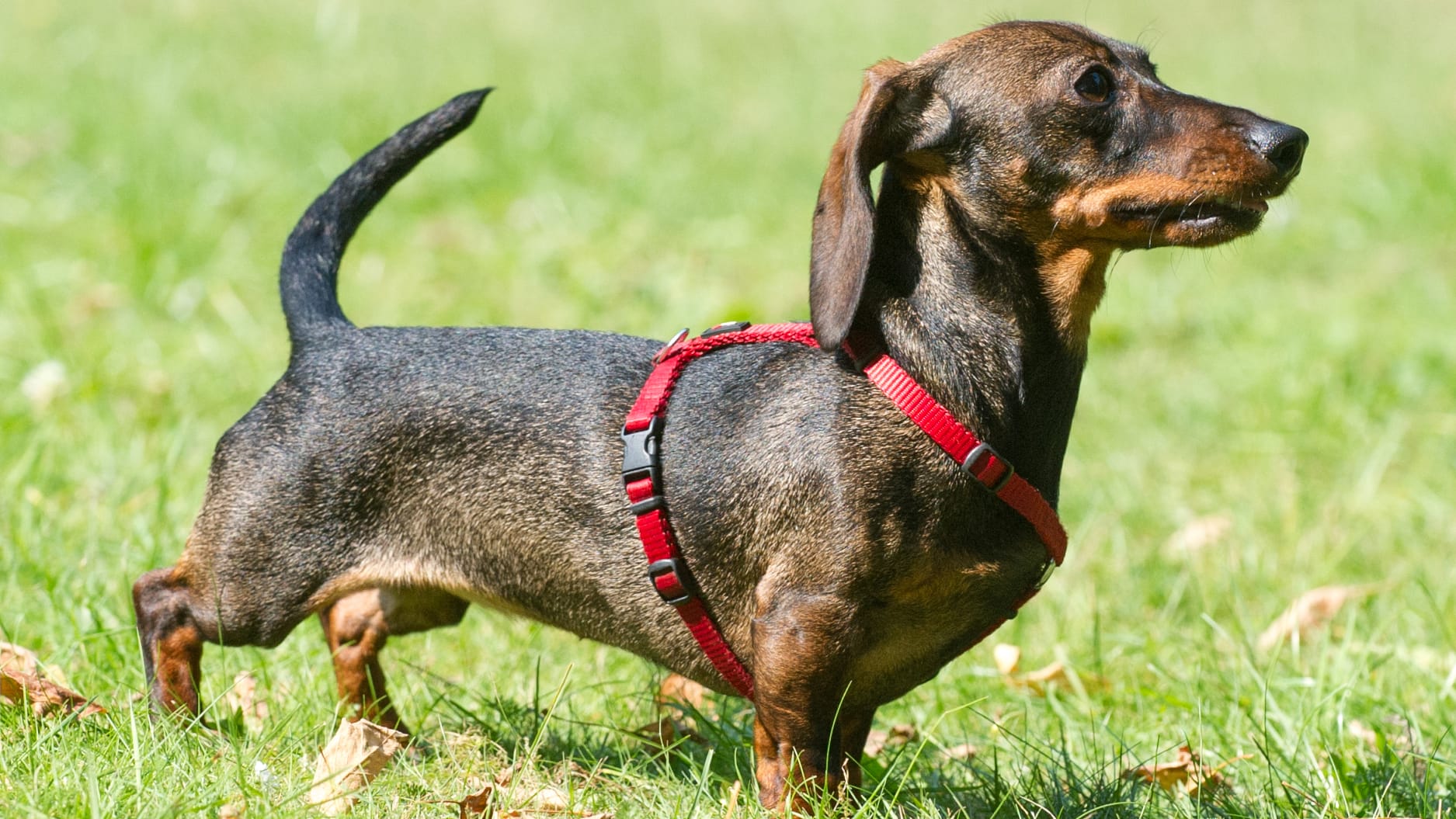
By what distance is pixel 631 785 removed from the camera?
3020 mm

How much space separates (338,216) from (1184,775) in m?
2.25

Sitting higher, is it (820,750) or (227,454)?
(227,454)

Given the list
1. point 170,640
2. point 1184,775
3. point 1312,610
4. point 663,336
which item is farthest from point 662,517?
point 663,336

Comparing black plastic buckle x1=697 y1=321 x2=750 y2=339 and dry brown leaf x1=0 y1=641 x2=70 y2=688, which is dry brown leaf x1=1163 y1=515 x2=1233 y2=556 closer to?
black plastic buckle x1=697 y1=321 x2=750 y2=339

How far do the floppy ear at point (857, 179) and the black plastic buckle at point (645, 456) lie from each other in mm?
422

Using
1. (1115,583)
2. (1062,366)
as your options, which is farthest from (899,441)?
(1115,583)

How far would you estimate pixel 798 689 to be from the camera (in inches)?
108

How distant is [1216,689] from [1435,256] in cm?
485

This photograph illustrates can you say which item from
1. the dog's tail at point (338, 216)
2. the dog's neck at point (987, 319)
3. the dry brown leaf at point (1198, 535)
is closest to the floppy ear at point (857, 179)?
the dog's neck at point (987, 319)

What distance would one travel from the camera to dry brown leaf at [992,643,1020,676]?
12.8 ft

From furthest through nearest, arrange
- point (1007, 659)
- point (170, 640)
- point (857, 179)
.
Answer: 1. point (1007, 659)
2. point (170, 640)
3. point (857, 179)

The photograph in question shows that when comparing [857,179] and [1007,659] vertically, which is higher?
[857,179]

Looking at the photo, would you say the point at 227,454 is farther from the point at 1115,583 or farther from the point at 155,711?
the point at 1115,583

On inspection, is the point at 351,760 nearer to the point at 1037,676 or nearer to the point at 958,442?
the point at 958,442
